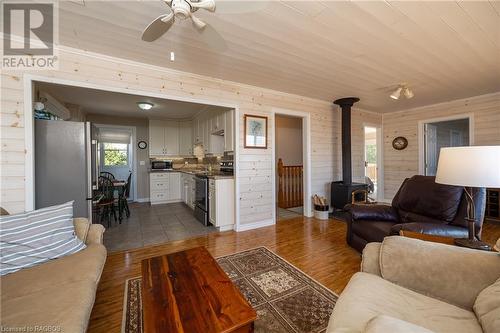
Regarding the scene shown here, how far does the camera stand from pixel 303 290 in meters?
1.89

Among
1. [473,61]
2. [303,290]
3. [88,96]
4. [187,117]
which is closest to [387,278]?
[303,290]

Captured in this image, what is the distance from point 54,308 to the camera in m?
1.09

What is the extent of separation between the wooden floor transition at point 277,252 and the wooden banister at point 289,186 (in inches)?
53.3

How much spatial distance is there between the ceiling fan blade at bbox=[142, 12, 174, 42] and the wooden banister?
4.18 m

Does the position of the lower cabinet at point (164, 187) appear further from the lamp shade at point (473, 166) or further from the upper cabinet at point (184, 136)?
the lamp shade at point (473, 166)

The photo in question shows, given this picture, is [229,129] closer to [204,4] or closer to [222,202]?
[222,202]

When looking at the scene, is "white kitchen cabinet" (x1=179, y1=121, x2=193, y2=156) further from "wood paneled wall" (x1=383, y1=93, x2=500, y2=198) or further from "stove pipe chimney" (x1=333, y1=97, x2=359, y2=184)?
"wood paneled wall" (x1=383, y1=93, x2=500, y2=198)

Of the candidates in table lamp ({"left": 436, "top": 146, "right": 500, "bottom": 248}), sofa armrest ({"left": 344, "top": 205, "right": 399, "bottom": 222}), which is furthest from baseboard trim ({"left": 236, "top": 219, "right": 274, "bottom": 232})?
table lamp ({"left": 436, "top": 146, "right": 500, "bottom": 248})

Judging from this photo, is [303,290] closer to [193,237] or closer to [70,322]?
[70,322]

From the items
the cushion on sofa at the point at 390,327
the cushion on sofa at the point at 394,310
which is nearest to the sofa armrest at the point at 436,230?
the cushion on sofa at the point at 394,310

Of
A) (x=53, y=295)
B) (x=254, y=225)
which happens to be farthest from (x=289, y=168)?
(x=53, y=295)

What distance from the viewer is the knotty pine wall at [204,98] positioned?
212 centimetres

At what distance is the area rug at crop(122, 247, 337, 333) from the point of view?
4.94ft

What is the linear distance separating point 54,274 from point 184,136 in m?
5.23
